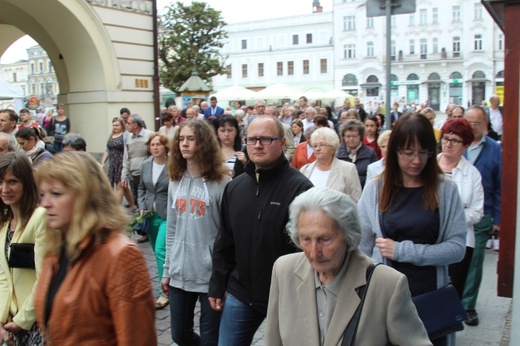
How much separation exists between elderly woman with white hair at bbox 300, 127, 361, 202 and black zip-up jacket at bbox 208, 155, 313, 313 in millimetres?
2228

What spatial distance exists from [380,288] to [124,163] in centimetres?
777

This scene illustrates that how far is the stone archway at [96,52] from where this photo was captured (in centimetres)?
1602

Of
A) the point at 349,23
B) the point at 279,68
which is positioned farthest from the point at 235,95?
the point at 279,68

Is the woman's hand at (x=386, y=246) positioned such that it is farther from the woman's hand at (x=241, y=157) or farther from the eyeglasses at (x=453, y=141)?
→ the woman's hand at (x=241, y=157)

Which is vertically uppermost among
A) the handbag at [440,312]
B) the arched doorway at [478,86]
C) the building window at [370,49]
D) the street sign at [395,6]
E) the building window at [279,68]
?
the building window at [370,49]

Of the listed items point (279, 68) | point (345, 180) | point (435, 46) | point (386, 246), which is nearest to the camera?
point (386, 246)

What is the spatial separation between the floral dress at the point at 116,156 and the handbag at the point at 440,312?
819 cm

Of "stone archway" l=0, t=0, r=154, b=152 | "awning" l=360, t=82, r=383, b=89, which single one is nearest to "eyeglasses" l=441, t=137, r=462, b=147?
"stone archway" l=0, t=0, r=154, b=152

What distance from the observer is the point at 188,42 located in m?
46.9

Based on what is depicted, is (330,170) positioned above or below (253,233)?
above

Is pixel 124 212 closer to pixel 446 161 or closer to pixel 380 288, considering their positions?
pixel 380 288

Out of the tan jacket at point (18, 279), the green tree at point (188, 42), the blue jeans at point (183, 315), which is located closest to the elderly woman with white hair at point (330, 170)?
the blue jeans at point (183, 315)

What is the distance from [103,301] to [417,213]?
1846 millimetres

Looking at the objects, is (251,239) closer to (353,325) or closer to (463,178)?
(353,325)
